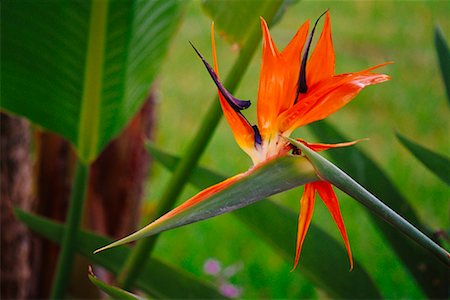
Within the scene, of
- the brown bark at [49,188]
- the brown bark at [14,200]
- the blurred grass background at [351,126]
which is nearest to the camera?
the brown bark at [14,200]

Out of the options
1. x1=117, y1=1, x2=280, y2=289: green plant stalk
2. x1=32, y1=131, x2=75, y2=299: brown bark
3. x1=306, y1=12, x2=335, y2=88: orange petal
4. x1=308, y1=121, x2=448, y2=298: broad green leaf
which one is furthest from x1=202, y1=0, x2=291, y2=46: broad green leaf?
x1=32, y1=131, x2=75, y2=299: brown bark

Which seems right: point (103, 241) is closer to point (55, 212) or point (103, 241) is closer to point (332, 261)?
point (332, 261)

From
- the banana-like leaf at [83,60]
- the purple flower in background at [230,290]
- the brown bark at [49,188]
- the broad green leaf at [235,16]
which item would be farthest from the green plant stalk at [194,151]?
the purple flower in background at [230,290]

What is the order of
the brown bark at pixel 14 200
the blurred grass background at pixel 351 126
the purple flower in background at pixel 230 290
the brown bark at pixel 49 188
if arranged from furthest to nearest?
the blurred grass background at pixel 351 126 < the purple flower in background at pixel 230 290 < the brown bark at pixel 49 188 < the brown bark at pixel 14 200

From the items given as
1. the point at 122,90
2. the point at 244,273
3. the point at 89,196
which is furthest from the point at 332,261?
the point at 244,273

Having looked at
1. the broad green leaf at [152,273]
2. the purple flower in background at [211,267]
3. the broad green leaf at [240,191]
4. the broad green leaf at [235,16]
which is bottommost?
the purple flower in background at [211,267]

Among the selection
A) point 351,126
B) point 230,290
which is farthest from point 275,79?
point 351,126

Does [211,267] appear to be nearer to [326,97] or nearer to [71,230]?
[71,230]

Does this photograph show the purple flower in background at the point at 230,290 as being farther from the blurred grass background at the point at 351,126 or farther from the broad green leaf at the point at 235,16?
the broad green leaf at the point at 235,16
